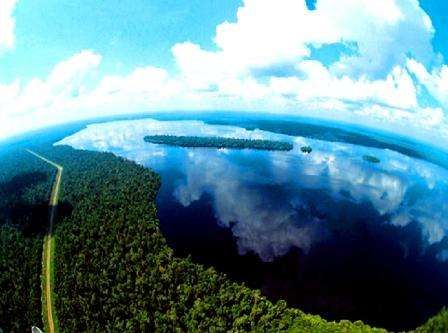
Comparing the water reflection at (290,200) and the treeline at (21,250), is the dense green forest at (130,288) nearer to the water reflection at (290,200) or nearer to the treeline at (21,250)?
the treeline at (21,250)

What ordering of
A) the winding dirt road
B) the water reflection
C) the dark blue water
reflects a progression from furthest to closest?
the water reflection, the dark blue water, the winding dirt road

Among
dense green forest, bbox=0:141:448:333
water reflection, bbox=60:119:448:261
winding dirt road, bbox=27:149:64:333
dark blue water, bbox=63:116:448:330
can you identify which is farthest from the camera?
water reflection, bbox=60:119:448:261

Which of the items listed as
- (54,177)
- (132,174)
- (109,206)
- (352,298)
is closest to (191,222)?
(109,206)

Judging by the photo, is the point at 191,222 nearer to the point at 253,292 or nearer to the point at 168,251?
the point at 168,251

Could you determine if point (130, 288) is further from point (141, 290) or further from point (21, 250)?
point (21, 250)

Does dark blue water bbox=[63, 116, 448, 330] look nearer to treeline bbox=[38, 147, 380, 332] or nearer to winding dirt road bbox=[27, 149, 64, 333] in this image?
treeline bbox=[38, 147, 380, 332]

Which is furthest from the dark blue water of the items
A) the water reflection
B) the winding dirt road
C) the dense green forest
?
the winding dirt road

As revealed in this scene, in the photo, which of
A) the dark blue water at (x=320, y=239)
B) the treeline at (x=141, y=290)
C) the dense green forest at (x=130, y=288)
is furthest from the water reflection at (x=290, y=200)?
the dense green forest at (x=130, y=288)
